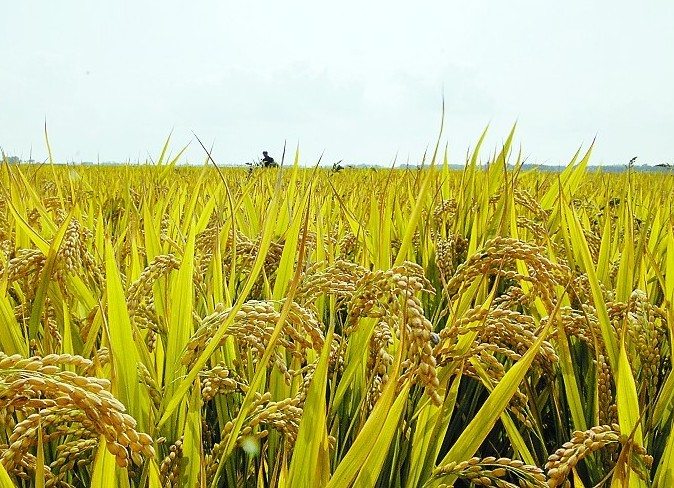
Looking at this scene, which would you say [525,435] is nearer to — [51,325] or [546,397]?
[546,397]

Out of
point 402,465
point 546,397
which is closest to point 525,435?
point 546,397

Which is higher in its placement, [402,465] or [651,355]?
[651,355]

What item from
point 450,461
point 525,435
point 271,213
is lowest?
point 525,435

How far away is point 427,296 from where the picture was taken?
1548 mm

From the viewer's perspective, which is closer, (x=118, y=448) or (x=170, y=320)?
(x=118, y=448)

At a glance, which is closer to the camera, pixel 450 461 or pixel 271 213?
pixel 450 461

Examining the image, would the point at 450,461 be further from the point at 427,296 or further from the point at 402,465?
the point at 427,296

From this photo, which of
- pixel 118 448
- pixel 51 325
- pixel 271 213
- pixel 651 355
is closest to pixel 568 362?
pixel 651 355

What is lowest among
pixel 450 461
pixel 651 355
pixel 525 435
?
pixel 525 435

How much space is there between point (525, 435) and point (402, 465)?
0.35m

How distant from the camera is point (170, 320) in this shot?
3.28 ft

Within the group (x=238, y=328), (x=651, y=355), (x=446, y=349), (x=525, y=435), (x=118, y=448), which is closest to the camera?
(x=118, y=448)

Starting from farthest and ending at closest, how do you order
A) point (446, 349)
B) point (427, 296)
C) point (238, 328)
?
1. point (427, 296)
2. point (446, 349)
3. point (238, 328)

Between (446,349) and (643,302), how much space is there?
467 millimetres
